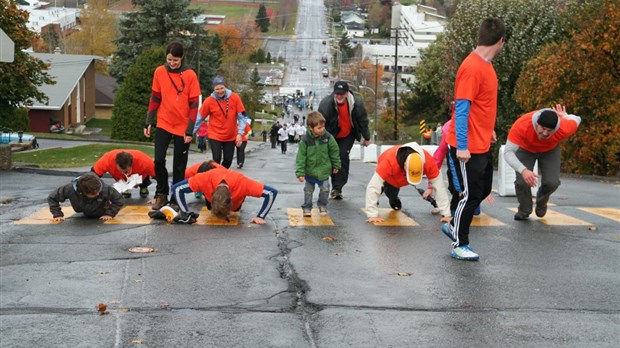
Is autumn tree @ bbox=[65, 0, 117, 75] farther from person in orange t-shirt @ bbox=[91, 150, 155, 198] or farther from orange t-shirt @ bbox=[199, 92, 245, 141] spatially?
person in orange t-shirt @ bbox=[91, 150, 155, 198]

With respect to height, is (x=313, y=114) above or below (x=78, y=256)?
above

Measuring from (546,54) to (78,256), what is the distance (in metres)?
33.1

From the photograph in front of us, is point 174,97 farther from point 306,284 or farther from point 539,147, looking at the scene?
point 306,284

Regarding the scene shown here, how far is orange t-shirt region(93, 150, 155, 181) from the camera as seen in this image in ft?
41.4

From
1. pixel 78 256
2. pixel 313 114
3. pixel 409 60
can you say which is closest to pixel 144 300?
pixel 78 256

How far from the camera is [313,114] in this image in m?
12.0

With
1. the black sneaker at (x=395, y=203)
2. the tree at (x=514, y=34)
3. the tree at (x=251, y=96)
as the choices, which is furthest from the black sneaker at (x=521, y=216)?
the tree at (x=251, y=96)

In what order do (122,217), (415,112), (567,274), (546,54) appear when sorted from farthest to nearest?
1. (415,112)
2. (546,54)
3. (122,217)
4. (567,274)

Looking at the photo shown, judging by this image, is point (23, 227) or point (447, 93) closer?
point (23, 227)

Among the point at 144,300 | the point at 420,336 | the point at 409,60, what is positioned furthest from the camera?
the point at 409,60

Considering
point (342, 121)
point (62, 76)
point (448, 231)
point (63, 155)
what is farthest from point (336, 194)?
point (62, 76)

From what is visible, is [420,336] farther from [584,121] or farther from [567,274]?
[584,121]

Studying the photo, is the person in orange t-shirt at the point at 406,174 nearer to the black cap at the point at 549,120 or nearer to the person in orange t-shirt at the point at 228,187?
the person in orange t-shirt at the point at 228,187

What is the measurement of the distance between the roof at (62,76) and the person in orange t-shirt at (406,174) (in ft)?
187
